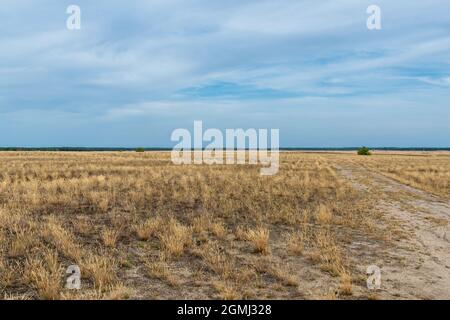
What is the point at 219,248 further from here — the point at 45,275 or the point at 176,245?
the point at 45,275

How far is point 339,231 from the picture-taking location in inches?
396

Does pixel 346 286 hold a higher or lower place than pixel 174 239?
lower

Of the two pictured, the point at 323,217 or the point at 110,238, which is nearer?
the point at 110,238

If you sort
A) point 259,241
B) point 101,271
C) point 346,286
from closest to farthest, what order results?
point 346,286, point 101,271, point 259,241

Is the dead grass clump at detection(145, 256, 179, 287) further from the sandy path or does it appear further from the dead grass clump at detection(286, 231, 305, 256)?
the sandy path

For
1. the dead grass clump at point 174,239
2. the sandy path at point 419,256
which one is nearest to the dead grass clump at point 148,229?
the dead grass clump at point 174,239

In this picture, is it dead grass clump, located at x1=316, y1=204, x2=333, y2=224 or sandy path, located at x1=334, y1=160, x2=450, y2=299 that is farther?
dead grass clump, located at x1=316, y1=204, x2=333, y2=224

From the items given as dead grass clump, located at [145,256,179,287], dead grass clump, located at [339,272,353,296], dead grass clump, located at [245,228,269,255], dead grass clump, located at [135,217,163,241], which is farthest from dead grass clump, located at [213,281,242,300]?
dead grass clump, located at [135,217,163,241]

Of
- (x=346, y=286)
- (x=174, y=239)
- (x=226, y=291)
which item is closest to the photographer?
(x=226, y=291)

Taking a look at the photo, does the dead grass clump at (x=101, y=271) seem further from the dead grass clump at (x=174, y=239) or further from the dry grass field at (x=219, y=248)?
the dead grass clump at (x=174, y=239)

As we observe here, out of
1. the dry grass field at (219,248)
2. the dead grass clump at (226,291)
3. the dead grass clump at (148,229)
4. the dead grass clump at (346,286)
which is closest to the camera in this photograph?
the dead grass clump at (226,291)

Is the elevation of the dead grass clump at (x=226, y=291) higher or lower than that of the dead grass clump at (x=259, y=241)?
lower

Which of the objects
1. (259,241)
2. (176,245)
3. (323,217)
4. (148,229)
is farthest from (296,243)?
(148,229)
